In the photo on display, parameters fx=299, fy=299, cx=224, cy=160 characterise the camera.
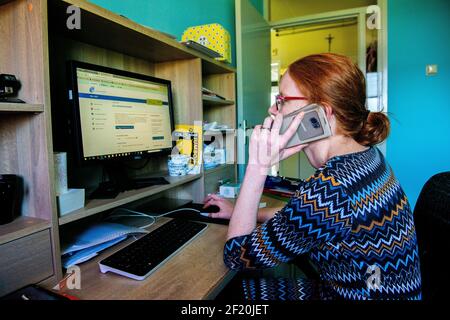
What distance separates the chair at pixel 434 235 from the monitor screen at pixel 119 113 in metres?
0.93

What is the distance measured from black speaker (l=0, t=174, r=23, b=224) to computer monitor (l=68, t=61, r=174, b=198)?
0.71 feet

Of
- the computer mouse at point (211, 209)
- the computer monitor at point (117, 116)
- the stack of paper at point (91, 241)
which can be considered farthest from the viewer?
the computer mouse at point (211, 209)

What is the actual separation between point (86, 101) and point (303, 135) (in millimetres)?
647

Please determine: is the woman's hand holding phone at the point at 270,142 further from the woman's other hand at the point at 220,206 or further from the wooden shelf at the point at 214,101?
the wooden shelf at the point at 214,101

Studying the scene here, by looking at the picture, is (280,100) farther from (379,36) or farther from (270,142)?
(379,36)

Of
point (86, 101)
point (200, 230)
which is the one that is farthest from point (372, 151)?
point (86, 101)

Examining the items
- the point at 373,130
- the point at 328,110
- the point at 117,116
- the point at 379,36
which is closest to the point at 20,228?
the point at 117,116

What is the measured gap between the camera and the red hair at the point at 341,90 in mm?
788

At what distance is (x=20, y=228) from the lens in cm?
60

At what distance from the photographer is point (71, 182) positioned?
1.02 m

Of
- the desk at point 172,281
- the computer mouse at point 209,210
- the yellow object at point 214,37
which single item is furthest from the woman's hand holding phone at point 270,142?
the yellow object at point 214,37

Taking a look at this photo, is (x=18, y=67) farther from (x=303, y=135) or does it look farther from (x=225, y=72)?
(x=225, y=72)

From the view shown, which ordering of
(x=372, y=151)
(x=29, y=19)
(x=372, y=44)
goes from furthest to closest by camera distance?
(x=372, y=44), (x=372, y=151), (x=29, y=19)

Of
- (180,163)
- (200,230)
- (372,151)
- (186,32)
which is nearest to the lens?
(372,151)
